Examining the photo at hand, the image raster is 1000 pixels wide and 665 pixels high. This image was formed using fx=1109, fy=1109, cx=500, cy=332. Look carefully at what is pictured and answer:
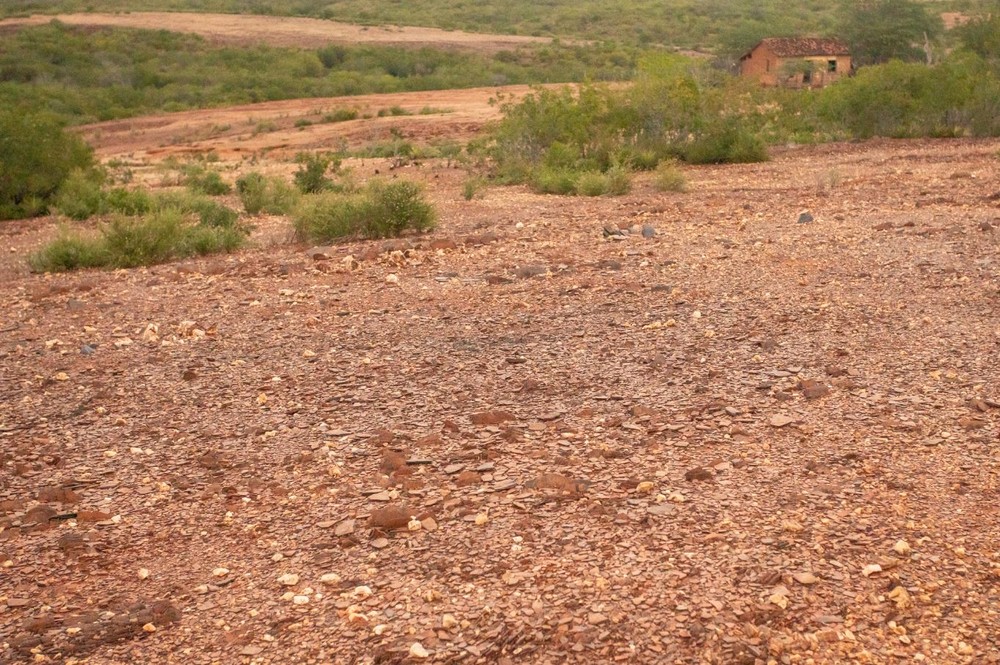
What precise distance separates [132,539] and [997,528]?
3.76 meters

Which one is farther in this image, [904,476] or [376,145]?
[376,145]

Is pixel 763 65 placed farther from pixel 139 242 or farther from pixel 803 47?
pixel 139 242

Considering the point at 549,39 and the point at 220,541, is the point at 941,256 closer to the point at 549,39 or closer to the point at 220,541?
the point at 220,541

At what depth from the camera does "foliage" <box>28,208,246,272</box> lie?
11102 mm

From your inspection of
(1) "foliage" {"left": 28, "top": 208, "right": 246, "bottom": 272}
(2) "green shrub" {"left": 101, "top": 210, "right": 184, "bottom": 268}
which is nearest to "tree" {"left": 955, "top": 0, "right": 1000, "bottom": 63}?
(1) "foliage" {"left": 28, "top": 208, "right": 246, "bottom": 272}

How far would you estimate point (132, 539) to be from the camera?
502 cm

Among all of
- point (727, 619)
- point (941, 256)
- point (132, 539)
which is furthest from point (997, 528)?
point (941, 256)

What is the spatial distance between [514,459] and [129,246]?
6.87 meters

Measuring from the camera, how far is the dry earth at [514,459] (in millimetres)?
4172

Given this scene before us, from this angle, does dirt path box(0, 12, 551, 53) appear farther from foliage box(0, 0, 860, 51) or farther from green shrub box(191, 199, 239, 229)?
green shrub box(191, 199, 239, 229)

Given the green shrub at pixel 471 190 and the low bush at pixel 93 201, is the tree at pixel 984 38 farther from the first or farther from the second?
the low bush at pixel 93 201

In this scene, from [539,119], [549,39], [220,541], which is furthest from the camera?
[549,39]

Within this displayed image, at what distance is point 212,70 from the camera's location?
50906mm

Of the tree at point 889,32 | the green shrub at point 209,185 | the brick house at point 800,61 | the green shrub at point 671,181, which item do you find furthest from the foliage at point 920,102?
the tree at point 889,32
